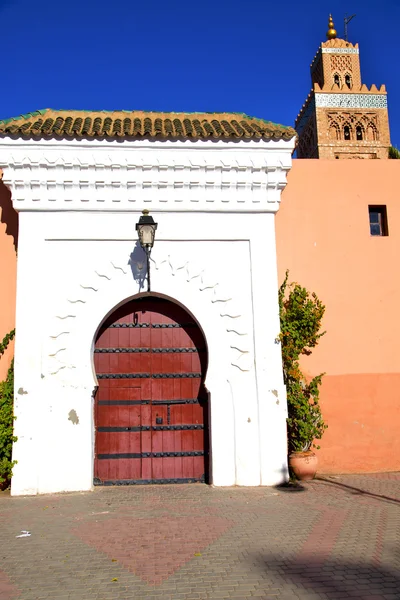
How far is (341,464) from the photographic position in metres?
8.41

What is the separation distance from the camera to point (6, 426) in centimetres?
739

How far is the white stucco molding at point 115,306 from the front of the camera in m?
7.61

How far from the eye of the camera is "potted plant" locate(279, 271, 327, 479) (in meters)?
7.94

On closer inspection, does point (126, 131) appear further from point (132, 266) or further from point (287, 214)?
point (287, 214)

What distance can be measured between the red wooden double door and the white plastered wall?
396 millimetres

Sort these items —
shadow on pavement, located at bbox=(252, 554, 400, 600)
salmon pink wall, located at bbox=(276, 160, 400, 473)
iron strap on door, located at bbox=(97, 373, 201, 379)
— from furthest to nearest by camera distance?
1. salmon pink wall, located at bbox=(276, 160, 400, 473)
2. iron strap on door, located at bbox=(97, 373, 201, 379)
3. shadow on pavement, located at bbox=(252, 554, 400, 600)

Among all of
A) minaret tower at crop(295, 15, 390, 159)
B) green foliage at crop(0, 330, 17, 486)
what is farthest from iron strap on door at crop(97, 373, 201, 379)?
minaret tower at crop(295, 15, 390, 159)

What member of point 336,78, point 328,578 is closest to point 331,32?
point 336,78

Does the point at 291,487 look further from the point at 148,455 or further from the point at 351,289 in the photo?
the point at 351,289

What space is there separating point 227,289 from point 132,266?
1.43 m

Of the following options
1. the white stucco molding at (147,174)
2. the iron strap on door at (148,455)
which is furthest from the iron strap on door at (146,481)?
the white stucco molding at (147,174)

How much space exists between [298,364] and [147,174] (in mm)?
3649

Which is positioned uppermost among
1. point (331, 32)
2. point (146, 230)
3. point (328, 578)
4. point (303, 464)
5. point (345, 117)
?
point (331, 32)

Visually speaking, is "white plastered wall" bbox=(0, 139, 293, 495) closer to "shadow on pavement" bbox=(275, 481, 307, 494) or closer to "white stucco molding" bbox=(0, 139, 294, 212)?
"white stucco molding" bbox=(0, 139, 294, 212)
